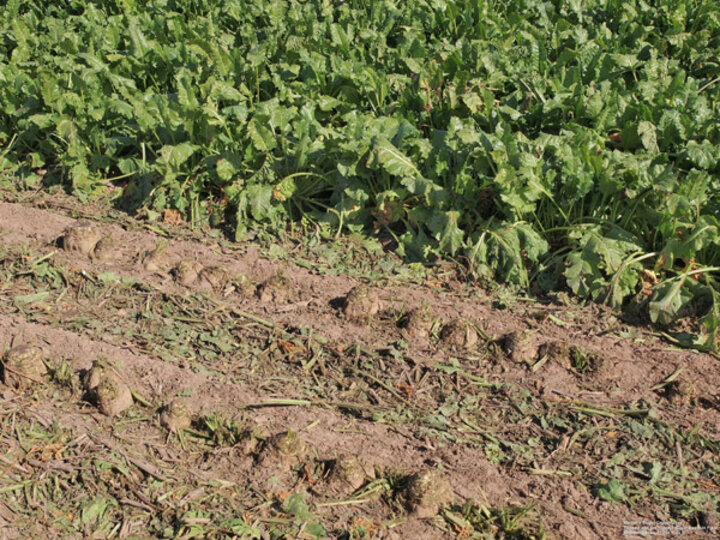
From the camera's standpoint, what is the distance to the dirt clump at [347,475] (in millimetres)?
3186

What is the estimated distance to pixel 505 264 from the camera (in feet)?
14.1

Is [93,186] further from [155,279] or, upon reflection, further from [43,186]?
[155,279]

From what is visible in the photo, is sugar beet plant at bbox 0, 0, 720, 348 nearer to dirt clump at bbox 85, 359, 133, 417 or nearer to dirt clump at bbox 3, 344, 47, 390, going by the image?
dirt clump at bbox 85, 359, 133, 417

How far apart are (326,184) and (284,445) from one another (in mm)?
2046

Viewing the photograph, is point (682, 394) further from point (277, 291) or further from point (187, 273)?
point (187, 273)

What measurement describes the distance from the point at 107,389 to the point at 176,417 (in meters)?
0.36

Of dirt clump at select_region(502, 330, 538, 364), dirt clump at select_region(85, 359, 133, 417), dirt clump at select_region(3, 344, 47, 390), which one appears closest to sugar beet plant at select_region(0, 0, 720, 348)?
dirt clump at select_region(502, 330, 538, 364)

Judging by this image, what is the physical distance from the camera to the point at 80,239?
465cm

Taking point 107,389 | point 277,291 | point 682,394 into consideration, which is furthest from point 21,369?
point 682,394

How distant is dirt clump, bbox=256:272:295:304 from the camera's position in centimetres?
429

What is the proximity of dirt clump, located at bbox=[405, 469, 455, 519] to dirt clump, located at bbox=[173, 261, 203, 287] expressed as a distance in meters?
1.87

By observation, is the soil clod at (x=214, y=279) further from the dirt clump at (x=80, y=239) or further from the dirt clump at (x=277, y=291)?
the dirt clump at (x=80, y=239)

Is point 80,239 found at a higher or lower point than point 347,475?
lower

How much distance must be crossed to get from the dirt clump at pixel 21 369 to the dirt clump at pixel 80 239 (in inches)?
39.8
